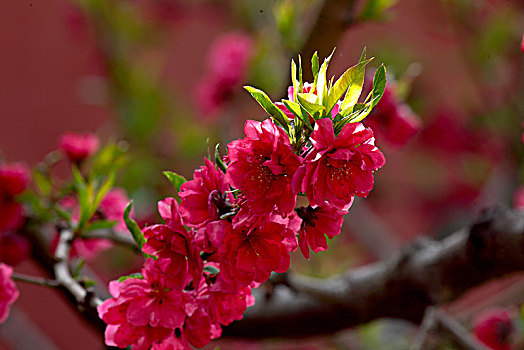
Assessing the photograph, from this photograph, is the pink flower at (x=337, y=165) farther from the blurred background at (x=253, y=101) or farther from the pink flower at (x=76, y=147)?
the pink flower at (x=76, y=147)

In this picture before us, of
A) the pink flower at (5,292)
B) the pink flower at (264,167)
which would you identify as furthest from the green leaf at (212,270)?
the pink flower at (5,292)

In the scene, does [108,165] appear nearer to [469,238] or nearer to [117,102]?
[469,238]

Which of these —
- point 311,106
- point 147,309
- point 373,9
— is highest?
point 373,9

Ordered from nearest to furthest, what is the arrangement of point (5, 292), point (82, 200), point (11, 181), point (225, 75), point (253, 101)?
1. point (5, 292)
2. point (82, 200)
3. point (11, 181)
4. point (225, 75)
5. point (253, 101)

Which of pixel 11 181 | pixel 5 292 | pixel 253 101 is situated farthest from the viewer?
pixel 253 101

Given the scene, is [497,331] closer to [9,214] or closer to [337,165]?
[337,165]

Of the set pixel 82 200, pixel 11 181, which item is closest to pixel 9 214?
pixel 11 181
